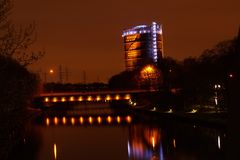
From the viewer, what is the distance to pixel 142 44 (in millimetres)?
193000

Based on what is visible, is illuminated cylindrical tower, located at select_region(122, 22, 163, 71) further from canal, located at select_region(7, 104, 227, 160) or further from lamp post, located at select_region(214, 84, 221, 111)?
canal, located at select_region(7, 104, 227, 160)

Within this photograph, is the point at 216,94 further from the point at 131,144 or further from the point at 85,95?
the point at 85,95

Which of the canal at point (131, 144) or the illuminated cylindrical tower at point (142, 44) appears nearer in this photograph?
the canal at point (131, 144)

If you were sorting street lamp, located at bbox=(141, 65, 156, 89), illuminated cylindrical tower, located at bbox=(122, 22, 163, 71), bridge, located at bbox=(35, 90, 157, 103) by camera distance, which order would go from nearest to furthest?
bridge, located at bbox=(35, 90, 157, 103) → street lamp, located at bbox=(141, 65, 156, 89) → illuminated cylindrical tower, located at bbox=(122, 22, 163, 71)

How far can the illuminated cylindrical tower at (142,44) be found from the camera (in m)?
190

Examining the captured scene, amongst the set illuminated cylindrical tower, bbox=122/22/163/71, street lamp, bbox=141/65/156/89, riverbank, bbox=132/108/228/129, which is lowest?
riverbank, bbox=132/108/228/129

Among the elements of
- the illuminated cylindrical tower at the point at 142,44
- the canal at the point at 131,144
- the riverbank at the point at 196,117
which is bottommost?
the canal at the point at 131,144

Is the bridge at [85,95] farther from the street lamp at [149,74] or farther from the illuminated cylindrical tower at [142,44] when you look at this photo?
the illuminated cylindrical tower at [142,44]

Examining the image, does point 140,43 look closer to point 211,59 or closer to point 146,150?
point 211,59

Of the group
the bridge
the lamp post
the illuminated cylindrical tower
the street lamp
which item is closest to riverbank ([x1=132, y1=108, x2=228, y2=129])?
the lamp post

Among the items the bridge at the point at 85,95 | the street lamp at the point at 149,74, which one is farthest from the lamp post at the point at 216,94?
the street lamp at the point at 149,74

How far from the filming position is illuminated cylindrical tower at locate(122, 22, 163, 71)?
189750mm

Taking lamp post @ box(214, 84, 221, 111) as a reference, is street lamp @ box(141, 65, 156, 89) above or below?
above

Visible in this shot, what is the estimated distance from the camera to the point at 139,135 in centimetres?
5022
